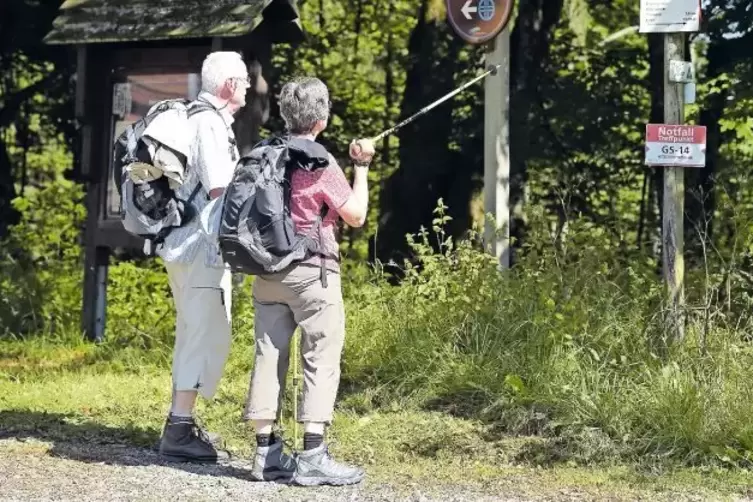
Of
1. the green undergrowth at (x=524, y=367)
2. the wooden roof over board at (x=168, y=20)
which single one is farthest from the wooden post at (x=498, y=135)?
the wooden roof over board at (x=168, y=20)

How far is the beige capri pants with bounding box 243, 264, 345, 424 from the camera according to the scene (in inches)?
205

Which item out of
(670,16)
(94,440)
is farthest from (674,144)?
(94,440)

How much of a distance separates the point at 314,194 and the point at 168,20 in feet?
14.6

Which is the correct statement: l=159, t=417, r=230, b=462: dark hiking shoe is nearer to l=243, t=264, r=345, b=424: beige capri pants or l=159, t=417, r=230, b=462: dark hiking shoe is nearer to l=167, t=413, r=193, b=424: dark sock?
l=167, t=413, r=193, b=424: dark sock

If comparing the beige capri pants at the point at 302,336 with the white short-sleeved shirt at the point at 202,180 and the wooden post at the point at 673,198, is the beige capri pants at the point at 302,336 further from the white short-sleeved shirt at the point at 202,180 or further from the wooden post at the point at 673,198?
the wooden post at the point at 673,198

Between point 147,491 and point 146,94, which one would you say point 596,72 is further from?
point 147,491

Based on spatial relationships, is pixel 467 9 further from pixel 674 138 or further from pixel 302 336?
pixel 302 336

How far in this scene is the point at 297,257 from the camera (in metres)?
5.12

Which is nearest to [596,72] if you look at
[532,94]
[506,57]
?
[532,94]

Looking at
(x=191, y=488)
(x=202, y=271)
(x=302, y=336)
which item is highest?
(x=202, y=271)

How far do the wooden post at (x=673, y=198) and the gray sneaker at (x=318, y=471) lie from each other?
96.1 inches

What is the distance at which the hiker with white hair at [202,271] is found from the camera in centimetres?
566

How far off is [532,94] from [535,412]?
19.5ft

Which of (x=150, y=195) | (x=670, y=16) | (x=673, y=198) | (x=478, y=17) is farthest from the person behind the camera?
(x=478, y=17)
